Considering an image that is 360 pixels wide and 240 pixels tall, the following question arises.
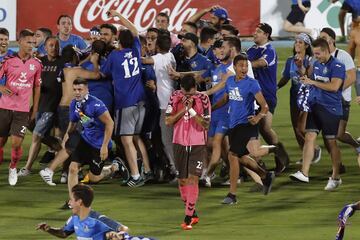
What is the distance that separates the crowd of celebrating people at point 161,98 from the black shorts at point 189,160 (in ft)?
3.50

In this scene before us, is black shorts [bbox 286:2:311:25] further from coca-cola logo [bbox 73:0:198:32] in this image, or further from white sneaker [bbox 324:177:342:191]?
white sneaker [bbox 324:177:342:191]

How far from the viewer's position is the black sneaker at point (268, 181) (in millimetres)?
19719

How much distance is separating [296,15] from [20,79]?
12739mm

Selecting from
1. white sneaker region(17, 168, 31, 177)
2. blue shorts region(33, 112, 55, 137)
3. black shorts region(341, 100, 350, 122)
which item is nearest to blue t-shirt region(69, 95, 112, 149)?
blue shorts region(33, 112, 55, 137)

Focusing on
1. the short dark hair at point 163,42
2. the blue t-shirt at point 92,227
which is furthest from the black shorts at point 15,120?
the blue t-shirt at point 92,227

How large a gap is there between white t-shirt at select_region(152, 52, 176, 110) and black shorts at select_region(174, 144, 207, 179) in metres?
2.82

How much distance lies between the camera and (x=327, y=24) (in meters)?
33.6

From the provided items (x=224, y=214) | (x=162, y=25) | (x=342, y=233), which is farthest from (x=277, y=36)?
(x=342, y=233)

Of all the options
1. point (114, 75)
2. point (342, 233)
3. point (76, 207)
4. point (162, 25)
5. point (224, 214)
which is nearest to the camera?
point (76, 207)

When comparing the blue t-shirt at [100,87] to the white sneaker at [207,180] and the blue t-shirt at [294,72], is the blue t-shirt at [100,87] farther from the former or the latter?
the blue t-shirt at [294,72]

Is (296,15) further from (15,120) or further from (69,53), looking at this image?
(15,120)

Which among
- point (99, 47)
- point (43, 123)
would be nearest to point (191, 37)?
point (99, 47)

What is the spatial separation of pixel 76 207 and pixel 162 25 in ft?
29.5

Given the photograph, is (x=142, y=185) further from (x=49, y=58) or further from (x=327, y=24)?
(x=327, y=24)
